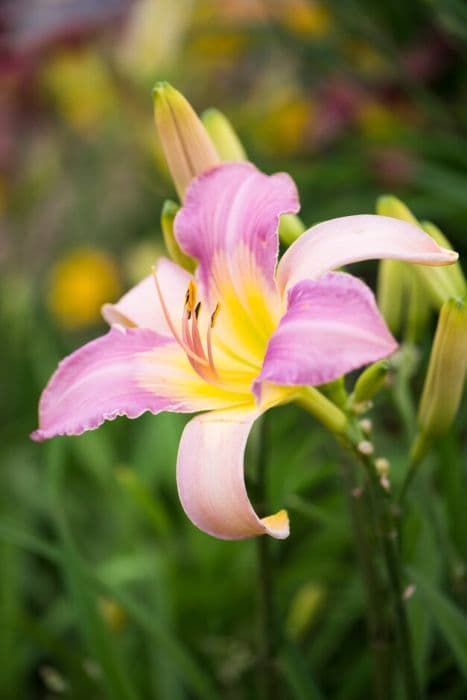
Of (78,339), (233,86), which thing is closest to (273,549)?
(78,339)

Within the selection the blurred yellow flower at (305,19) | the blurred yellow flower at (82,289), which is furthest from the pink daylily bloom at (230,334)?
the blurred yellow flower at (82,289)

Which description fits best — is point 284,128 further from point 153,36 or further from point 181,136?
point 181,136

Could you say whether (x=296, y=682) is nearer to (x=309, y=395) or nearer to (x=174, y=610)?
(x=309, y=395)

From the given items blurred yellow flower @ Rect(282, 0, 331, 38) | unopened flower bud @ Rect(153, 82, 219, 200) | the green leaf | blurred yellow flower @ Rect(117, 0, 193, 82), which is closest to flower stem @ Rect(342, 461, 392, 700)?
the green leaf

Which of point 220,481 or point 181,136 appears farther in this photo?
point 181,136

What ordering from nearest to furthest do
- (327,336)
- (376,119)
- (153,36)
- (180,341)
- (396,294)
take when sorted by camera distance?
(327,336)
(180,341)
(396,294)
(376,119)
(153,36)

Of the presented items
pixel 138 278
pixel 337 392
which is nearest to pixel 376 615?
pixel 337 392

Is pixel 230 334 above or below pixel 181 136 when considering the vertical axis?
below

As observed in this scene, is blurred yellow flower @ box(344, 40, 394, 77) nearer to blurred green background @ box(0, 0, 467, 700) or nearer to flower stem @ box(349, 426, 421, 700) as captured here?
blurred green background @ box(0, 0, 467, 700)
